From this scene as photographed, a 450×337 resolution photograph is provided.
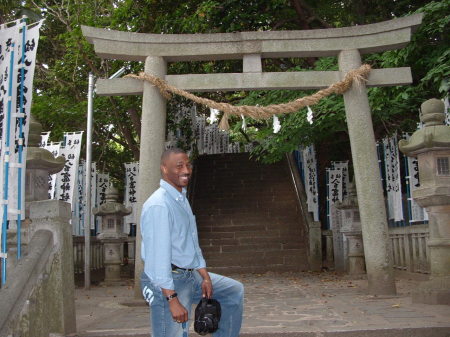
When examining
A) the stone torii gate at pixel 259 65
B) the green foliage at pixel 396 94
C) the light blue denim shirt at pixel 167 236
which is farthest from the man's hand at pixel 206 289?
the green foliage at pixel 396 94

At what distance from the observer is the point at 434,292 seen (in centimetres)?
618

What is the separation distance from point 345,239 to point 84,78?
846 centimetres

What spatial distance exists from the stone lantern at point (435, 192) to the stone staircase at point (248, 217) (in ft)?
20.9

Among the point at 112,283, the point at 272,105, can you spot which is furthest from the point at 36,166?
the point at 112,283

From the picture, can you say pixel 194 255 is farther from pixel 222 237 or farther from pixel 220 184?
pixel 220 184

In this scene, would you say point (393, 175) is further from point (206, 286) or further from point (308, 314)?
point (206, 286)

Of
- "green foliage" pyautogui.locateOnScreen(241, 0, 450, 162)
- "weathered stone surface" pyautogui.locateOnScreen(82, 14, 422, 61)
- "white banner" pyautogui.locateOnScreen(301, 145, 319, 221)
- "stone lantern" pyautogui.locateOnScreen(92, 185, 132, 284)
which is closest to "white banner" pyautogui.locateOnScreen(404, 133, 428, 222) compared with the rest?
"green foliage" pyautogui.locateOnScreen(241, 0, 450, 162)

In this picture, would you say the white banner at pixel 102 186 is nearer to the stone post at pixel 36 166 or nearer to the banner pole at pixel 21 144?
the stone post at pixel 36 166

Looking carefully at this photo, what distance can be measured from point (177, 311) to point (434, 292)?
14.6ft

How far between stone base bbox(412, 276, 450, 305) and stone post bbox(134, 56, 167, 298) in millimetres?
3739

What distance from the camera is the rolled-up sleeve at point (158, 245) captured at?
286 cm

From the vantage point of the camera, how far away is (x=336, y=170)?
13.1 metres

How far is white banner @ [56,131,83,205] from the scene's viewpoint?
10.2m

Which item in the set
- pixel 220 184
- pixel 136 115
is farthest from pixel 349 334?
pixel 220 184
